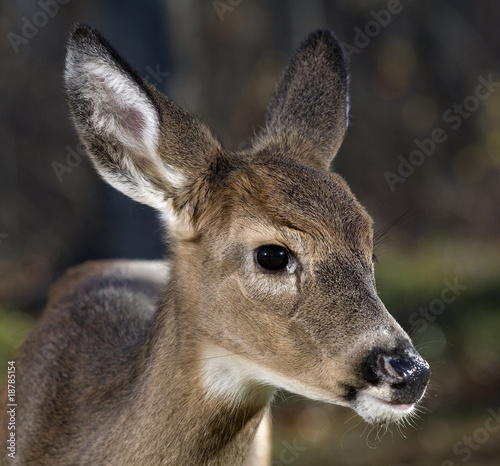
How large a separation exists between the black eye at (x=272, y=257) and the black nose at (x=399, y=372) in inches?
22.3

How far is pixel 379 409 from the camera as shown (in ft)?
12.3

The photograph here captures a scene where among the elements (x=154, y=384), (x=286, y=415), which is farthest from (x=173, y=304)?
(x=286, y=415)

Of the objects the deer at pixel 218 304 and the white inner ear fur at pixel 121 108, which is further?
the white inner ear fur at pixel 121 108

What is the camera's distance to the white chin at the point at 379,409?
3.73 meters

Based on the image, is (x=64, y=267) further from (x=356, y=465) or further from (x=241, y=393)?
(x=241, y=393)

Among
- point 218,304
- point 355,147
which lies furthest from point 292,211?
point 355,147

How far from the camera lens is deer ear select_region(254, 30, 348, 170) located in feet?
16.4

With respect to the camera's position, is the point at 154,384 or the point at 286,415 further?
the point at 286,415

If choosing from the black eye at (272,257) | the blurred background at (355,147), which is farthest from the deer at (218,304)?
the blurred background at (355,147)

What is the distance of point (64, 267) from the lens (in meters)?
11.4

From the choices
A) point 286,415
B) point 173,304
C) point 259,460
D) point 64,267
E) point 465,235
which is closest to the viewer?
point 173,304

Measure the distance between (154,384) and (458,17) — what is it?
1137 cm

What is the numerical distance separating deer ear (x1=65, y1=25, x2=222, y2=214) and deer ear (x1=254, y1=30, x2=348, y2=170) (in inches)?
24.9

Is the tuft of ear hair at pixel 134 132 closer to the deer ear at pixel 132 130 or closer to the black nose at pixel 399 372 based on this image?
the deer ear at pixel 132 130
